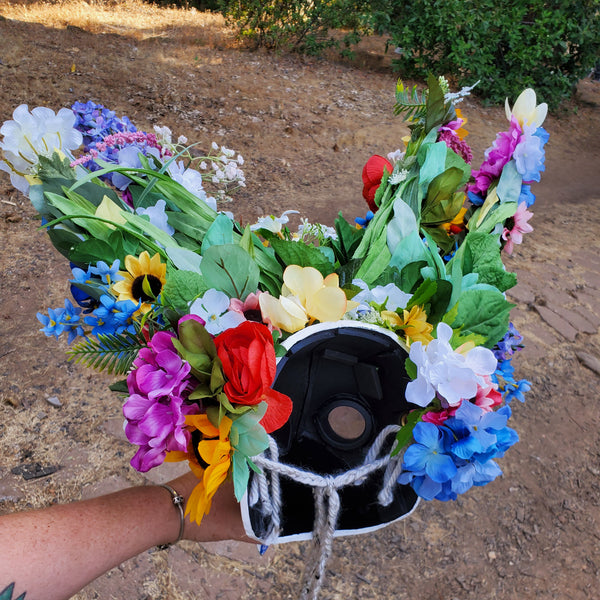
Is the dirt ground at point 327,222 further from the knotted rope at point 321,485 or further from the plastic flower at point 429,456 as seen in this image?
the plastic flower at point 429,456

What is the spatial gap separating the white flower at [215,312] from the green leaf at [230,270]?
0.03 metres

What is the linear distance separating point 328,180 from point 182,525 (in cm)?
373

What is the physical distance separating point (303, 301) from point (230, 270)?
0.14 metres

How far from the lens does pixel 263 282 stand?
1.00 metres

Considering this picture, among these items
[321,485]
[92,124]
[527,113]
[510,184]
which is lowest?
[321,485]

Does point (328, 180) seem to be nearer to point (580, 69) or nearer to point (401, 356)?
point (401, 356)

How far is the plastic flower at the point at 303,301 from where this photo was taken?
0.88m

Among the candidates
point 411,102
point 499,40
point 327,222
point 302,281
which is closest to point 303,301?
point 302,281

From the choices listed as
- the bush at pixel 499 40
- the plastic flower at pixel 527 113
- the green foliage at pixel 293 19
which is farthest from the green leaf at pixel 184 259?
the green foliage at pixel 293 19

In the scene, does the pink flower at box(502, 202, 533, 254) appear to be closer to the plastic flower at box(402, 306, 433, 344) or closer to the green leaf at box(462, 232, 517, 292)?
the green leaf at box(462, 232, 517, 292)

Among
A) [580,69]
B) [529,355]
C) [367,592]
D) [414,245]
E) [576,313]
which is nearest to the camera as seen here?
[414,245]

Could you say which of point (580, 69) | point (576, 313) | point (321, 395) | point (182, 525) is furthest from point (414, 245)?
point (580, 69)

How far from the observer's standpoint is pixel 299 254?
0.99m

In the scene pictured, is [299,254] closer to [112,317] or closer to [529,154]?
[112,317]
